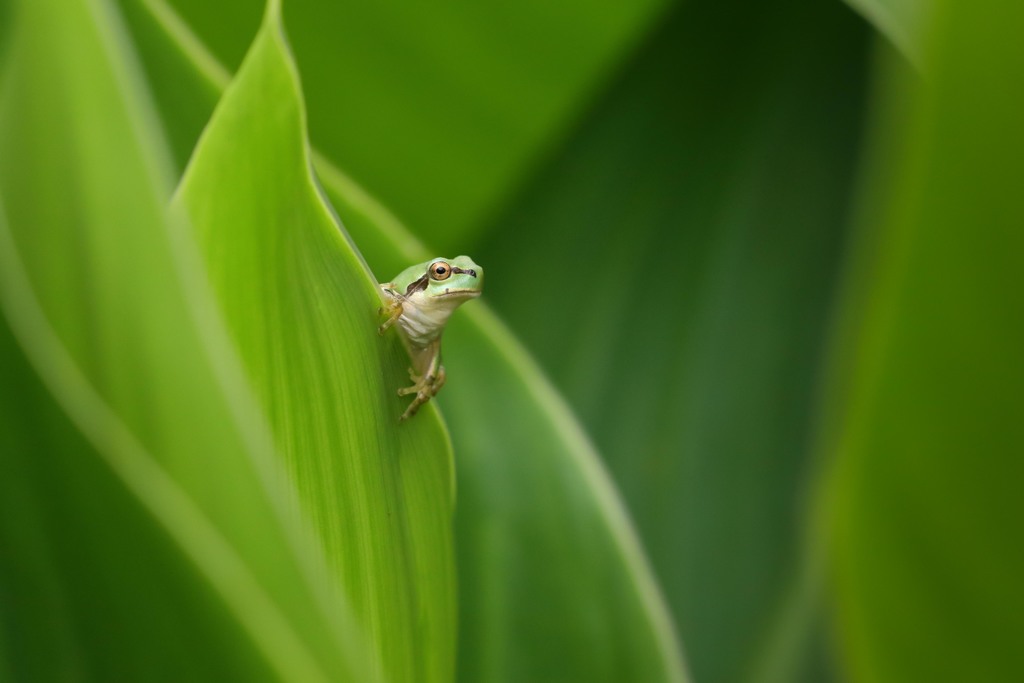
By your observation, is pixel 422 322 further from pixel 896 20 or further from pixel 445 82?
pixel 896 20

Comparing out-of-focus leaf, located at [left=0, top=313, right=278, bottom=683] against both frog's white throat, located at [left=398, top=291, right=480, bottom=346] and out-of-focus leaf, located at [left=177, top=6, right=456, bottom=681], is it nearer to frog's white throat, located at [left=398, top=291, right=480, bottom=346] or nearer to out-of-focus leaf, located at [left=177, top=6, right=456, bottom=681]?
out-of-focus leaf, located at [left=177, top=6, right=456, bottom=681]

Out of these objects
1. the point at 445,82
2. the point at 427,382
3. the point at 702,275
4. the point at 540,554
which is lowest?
the point at 540,554

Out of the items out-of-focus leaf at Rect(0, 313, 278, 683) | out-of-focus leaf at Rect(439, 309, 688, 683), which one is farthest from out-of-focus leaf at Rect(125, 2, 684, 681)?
out-of-focus leaf at Rect(0, 313, 278, 683)

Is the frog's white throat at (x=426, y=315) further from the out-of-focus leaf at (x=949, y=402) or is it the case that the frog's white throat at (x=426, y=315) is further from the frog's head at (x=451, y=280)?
the out-of-focus leaf at (x=949, y=402)

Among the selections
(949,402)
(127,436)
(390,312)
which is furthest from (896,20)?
(127,436)

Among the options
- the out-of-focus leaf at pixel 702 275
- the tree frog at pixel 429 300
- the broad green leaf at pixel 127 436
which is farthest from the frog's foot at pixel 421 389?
the out-of-focus leaf at pixel 702 275
